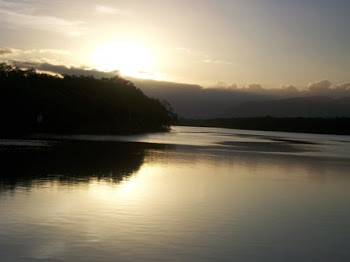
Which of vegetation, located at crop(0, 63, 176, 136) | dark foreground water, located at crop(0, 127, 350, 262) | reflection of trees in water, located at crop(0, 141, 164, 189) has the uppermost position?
vegetation, located at crop(0, 63, 176, 136)

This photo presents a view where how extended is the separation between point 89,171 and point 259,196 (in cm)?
1071

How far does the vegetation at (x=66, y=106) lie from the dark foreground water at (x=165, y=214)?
4376cm

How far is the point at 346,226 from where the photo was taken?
15.9m

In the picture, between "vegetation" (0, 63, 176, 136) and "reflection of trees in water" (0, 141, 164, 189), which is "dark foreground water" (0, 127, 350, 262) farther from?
"vegetation" (0, 63, 176, 136)

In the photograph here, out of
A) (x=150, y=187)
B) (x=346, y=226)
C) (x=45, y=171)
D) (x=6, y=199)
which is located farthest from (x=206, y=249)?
(x=45, y=171)

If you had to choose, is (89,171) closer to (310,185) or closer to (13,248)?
(310,185)

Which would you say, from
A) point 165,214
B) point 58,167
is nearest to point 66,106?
point 58,167

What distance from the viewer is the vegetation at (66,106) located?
84.4 metres

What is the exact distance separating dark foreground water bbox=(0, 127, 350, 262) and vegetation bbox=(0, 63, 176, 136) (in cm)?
4376

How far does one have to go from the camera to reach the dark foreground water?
11.7m

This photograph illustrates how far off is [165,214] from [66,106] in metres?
85.5

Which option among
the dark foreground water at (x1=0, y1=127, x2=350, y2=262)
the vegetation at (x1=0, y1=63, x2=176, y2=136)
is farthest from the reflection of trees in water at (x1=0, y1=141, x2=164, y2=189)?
the vegetation at (x1=0, y1=63, x2=176, y2=136)

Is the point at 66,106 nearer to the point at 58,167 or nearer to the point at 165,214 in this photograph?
the point at 58,167

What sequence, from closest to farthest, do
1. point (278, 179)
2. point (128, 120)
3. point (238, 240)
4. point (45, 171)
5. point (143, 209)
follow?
1. point (238, 240)
2. point (143, 209)
3. point (45, 171)
4. point (278, 179)
5. point (128, 120)
